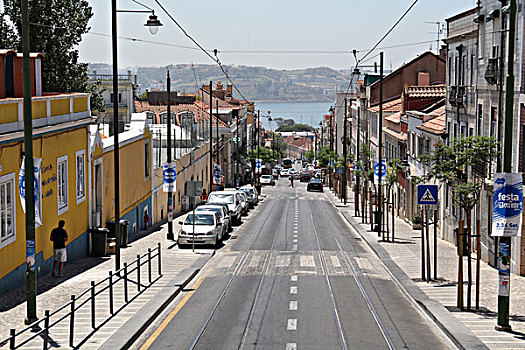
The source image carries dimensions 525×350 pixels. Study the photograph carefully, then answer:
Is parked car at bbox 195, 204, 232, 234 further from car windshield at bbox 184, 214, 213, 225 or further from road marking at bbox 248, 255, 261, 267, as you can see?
road marking at bbox 248, 255, 261, 267

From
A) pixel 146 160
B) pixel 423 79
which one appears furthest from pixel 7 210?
pixel 423 79

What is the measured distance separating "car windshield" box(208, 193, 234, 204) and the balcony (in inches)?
638

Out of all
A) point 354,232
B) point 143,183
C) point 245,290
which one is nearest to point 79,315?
point 245,290

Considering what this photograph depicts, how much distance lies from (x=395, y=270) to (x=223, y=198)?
1976 centimetres

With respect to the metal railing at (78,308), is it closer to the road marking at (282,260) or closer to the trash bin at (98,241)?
the trash bin at (98,241)

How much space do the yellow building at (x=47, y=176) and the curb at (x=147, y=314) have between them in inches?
143

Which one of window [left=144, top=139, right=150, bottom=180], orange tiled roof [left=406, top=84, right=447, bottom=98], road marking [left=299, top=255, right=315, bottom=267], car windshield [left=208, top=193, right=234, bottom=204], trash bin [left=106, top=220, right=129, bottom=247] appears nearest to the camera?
road marking [left=299, top=255, right=315, bottom=267]

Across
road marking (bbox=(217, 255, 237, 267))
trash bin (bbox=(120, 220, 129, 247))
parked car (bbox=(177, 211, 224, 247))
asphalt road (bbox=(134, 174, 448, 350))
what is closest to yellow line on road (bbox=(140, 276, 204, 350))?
asphalt road (bbox=(134, 174, 448, 350))

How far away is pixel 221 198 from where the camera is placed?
140ft

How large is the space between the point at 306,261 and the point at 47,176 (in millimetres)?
9765

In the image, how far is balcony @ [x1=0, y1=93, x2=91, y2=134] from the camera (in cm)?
1836

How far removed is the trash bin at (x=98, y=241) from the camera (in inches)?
1038

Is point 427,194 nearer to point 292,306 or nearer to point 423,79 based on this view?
point 292,306

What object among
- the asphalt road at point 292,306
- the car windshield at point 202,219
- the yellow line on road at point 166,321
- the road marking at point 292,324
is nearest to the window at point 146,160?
the car windshield at point 202,219
